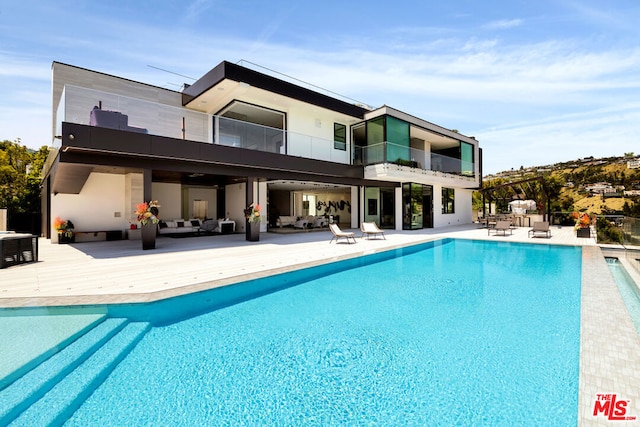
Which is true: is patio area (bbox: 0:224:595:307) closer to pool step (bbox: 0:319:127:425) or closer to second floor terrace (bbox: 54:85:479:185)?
pool step (bbox: 0:319:127:425)

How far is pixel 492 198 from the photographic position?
82.3 feet

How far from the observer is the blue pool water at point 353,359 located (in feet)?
8.43

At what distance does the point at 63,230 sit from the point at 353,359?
44.9 feet

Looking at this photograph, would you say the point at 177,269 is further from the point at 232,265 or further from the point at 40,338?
the point at 40,338

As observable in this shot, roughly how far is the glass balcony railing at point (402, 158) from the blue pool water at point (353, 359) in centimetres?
1046

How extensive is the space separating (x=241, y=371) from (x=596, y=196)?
4720 centimetres

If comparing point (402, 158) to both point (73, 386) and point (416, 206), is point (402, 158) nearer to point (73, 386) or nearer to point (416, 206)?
point (416, 206)

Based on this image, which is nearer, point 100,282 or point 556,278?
point 100,282

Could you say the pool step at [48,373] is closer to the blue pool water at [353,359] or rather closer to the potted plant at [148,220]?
the blue pool water at [353,359]

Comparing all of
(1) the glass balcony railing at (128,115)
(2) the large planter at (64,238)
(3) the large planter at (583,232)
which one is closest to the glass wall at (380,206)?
(3) the large planter at (583,232)

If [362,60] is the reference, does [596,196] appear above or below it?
below

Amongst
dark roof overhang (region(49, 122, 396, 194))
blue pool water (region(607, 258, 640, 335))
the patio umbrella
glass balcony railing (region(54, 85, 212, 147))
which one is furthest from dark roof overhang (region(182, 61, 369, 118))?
the patio umbrella

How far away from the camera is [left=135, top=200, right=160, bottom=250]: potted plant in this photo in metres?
9.37

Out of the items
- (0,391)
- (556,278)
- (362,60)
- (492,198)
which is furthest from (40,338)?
(492,198)
